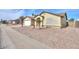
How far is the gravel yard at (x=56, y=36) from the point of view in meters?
1.46

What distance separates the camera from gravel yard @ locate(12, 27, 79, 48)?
4.79 ft

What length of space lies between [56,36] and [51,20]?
15 centimetres

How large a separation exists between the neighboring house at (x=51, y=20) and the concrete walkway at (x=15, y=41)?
0.16 meters

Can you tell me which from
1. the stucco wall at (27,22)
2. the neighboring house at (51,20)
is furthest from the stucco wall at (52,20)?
the stucco wall at (27,22)

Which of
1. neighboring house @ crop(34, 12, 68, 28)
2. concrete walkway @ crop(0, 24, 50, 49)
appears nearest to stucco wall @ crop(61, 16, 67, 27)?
neighboring house @ crop(34, 12, 68, 28)

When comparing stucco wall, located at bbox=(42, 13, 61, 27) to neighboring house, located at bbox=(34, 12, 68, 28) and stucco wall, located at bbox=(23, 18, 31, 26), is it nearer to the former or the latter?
neighboring house, located at bbox=(34, 12, 68, 28)

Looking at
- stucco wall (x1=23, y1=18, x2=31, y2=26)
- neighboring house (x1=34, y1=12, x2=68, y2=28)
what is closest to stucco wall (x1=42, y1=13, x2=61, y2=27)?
neighboring house (x1=34, y1=12, x2=68, y2=28)

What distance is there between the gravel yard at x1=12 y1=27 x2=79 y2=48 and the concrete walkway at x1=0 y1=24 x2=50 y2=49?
37mm

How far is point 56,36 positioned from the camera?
1.47m

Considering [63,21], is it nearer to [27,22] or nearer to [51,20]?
[51,20]

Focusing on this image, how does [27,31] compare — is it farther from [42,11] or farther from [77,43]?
[77,43]

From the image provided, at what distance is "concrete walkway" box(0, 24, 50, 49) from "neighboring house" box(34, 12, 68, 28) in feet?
0.51

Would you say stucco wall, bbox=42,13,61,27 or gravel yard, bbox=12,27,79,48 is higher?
stucco wall, bbox=42,13,61,27
